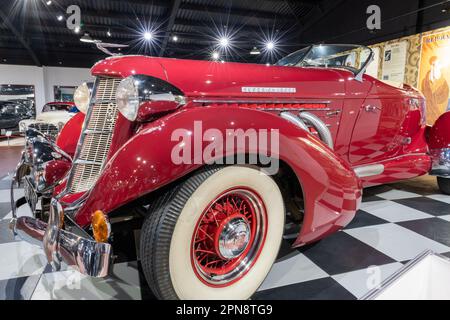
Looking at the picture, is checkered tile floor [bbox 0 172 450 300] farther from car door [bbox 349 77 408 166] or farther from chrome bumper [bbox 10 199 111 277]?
car door [bbox 349 77 408 166]

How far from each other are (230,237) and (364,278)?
0.82 m

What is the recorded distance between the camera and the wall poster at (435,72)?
5895mm

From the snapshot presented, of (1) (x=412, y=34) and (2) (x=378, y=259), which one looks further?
(1) (x=412, y=34)

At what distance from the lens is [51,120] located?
263 inches

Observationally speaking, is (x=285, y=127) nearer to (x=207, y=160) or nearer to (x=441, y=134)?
(x=207, y=160)

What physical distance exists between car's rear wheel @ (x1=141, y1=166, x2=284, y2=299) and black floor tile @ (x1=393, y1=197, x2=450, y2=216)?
1.94 metres

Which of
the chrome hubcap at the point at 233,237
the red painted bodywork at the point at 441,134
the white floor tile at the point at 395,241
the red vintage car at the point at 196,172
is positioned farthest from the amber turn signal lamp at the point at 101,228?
the red painted bodywork at the point at 441,134

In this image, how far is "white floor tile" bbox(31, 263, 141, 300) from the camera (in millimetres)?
1521

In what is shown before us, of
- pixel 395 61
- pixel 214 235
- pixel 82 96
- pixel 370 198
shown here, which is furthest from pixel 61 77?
pixel 214 235

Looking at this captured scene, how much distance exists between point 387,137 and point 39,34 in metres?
13.0

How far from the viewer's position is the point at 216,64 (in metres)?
1.83

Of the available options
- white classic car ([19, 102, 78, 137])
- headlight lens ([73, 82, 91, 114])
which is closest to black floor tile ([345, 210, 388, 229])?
headlight lens ([73, 82, 91, 114])

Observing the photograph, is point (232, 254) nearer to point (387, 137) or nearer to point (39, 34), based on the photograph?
point (387, 137)
